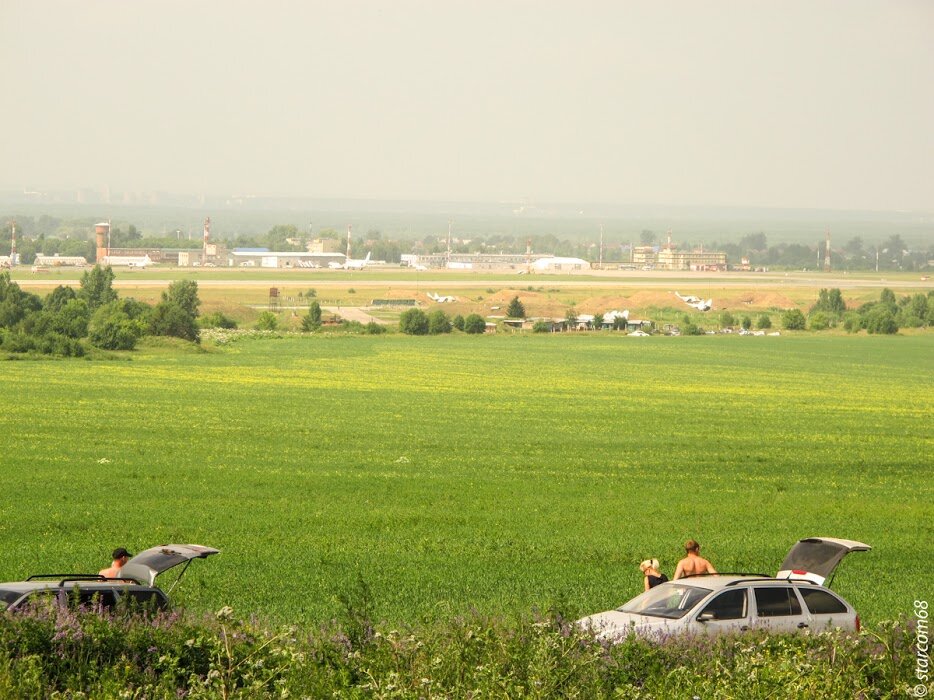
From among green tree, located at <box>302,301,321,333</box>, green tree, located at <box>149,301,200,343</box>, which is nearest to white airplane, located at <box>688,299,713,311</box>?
green tree, located at <box>302,301,321,333</box>

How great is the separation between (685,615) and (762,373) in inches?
2123

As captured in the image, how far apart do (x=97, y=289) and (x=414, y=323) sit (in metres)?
23.7

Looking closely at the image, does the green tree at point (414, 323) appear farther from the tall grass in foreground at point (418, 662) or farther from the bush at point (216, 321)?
the tall grass in foreground at point (418, 662)

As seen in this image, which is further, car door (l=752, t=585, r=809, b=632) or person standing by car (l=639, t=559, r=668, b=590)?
person standing by car (l=639, t=559, r=668, b=590)

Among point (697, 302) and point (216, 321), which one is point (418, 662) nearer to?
point (216, 321)

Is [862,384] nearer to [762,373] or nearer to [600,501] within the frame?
[762,373]

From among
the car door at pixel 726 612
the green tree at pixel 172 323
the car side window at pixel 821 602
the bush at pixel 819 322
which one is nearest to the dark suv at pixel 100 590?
the car door at pixel 726 612

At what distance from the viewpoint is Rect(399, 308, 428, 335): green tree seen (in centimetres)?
9331

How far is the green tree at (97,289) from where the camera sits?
9700 centimetres

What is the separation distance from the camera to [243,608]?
1689cm

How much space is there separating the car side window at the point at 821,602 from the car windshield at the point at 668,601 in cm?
113

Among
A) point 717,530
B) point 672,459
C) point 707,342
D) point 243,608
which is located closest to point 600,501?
point 717,530

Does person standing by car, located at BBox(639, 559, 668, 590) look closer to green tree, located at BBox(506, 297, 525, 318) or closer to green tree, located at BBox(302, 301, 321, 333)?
green tree, located at BBox(302, 301, 321, 333)

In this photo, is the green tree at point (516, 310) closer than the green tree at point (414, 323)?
No
